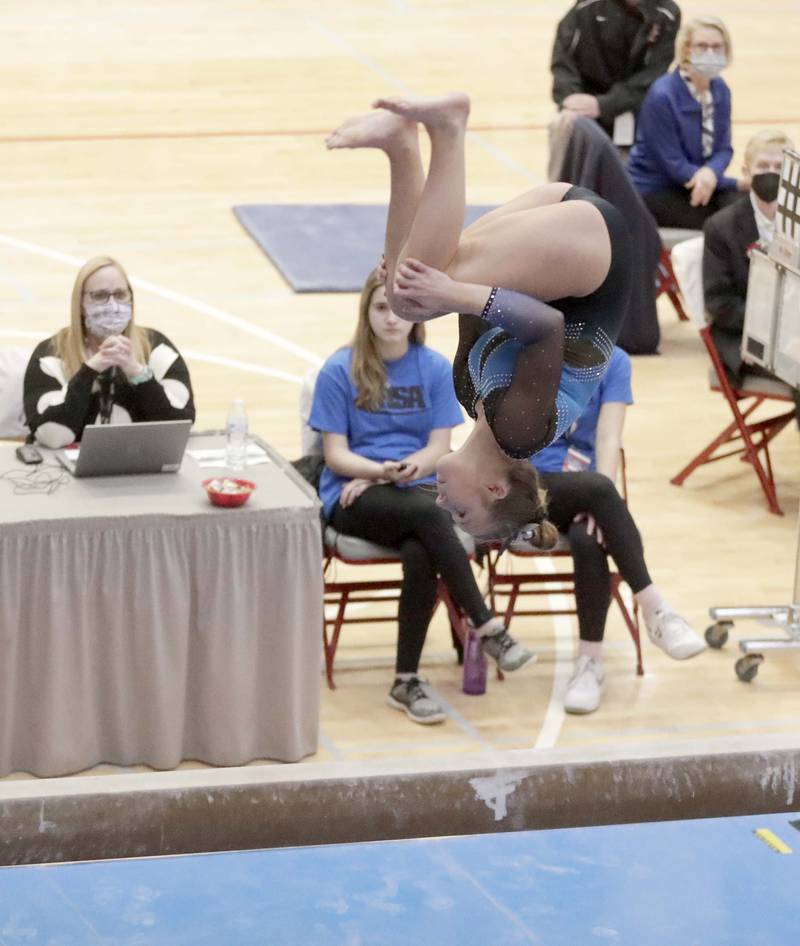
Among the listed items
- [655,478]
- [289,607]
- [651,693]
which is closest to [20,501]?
[289,607]

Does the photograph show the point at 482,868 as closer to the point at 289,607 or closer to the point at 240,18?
the point at 289,607

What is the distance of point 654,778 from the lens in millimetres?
3146

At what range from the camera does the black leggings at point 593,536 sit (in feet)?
20.2

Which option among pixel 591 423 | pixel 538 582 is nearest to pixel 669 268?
pixel 591 423

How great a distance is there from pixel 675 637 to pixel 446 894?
182cm

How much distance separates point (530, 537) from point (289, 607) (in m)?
1.14

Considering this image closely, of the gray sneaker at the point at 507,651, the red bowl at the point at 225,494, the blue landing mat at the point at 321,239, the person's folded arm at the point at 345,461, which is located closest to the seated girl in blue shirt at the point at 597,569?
the gray sneaker at the point at 507,651

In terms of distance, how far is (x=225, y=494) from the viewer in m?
5.62

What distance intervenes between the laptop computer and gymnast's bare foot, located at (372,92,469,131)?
98.2 inches

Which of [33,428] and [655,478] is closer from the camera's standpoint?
[33,428]

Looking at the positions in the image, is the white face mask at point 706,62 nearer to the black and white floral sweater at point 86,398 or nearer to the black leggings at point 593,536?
the black leggings at point 593,536

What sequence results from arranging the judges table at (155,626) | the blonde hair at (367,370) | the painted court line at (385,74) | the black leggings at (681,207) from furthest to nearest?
the painted court line at (385,74)
the black leggings at (681,207)
the blonde hair at (367,370)
the judges table at (155,626)

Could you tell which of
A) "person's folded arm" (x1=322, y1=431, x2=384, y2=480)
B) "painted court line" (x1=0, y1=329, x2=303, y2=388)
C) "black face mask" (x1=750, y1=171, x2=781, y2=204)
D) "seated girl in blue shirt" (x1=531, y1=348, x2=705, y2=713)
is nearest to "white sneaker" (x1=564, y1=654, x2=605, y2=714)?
"seated girl in blue shirt" (x1=531, y1=348, x2=705, y2=713)

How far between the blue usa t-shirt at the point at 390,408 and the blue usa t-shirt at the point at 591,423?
38cm
